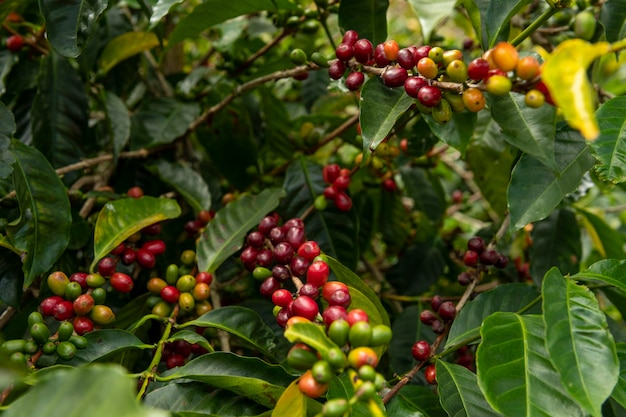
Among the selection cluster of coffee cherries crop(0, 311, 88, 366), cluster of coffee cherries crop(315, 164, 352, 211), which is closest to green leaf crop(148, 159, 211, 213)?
cluster of coffee cherries crop(315, 164, 352, 211)

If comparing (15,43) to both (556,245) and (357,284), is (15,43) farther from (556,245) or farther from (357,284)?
(556,245)

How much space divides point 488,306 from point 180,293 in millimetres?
625

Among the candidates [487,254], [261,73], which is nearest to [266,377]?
[487,254]

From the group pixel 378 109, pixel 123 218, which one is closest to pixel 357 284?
pixel 378 109

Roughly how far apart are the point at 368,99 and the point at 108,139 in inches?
43.4

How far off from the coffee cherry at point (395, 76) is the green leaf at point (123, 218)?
1.95ft

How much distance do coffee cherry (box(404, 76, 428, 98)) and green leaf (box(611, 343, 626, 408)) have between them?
526 millimetres

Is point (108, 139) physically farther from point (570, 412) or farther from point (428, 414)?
point (570, 412)

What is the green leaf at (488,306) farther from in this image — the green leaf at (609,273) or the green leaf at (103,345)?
the green leaf at (103,345)

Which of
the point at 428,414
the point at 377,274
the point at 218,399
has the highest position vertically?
the point at 218,399

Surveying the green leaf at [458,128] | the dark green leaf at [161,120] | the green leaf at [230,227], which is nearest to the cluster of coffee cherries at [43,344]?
the green leaf at [230,227]

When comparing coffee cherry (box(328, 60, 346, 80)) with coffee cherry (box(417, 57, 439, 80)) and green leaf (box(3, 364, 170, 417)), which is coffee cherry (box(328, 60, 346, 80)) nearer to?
coffee cherry (box(417, 57, 439, 80))

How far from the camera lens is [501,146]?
1.63 m

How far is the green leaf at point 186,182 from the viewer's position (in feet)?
4.93
